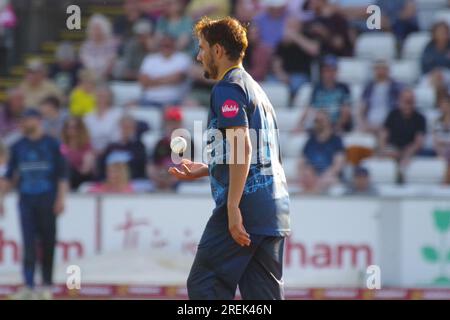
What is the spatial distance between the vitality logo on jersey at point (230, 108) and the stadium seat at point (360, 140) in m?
6.72

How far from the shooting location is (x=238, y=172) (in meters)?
6.04

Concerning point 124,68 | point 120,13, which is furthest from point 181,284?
point 120,13

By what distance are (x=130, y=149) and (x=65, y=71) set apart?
1913mm

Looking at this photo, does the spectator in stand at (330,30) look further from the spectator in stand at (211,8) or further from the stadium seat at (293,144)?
the stadium seat at (293,144)

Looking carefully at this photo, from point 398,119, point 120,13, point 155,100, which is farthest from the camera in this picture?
point 120,13

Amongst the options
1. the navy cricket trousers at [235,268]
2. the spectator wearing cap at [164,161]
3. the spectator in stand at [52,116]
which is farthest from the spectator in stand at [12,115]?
the navy cricket trousers at [235,268]

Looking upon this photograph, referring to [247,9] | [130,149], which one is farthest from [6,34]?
[130,149]

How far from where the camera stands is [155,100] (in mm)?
13641

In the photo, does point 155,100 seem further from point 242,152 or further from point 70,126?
point 242,152

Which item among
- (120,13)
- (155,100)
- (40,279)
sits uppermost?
(120,13)

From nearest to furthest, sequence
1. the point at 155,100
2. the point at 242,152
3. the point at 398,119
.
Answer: the point at 242,152 < the point at 398,119 < the point at 155,100

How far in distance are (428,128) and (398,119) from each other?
328 mm

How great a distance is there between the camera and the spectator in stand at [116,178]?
→ 12.6m

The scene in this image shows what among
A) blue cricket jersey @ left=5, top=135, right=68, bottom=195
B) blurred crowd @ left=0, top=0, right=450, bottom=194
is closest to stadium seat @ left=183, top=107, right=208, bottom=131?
blurred crowd @ left=0, top=0, right=450, bottom=194
